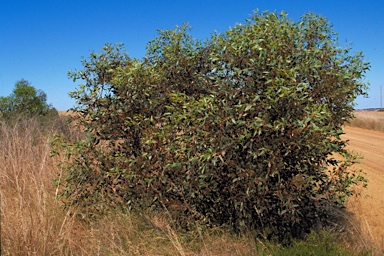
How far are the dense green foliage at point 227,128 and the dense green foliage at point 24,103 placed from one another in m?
12.0

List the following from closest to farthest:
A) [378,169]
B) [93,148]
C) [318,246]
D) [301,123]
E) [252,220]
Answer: [301,123], [318,246], [252,220], [93,148], [378,169]

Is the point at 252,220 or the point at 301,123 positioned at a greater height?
the point at 301,123

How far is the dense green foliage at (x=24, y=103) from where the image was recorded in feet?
56.2

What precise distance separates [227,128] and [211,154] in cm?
36

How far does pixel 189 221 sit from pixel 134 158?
44.5 inches

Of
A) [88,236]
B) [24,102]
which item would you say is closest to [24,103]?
[24,102]

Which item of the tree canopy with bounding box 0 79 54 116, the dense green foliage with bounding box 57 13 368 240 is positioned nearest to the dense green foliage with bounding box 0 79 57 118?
the tree canopy with bounding box 0 79 54 116

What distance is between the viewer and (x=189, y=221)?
5.36 m

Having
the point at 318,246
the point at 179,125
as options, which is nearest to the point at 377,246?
the point at 318,246

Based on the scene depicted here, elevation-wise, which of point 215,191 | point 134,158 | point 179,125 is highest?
point 179,125

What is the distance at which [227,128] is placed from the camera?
15.0 feet

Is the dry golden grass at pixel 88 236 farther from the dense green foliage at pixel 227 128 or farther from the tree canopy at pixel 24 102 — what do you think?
the tree canopy at pixel 24 102

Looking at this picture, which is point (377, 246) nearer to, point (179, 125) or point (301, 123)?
point (301, 123)

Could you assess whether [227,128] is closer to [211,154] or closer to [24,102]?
[211,154]
